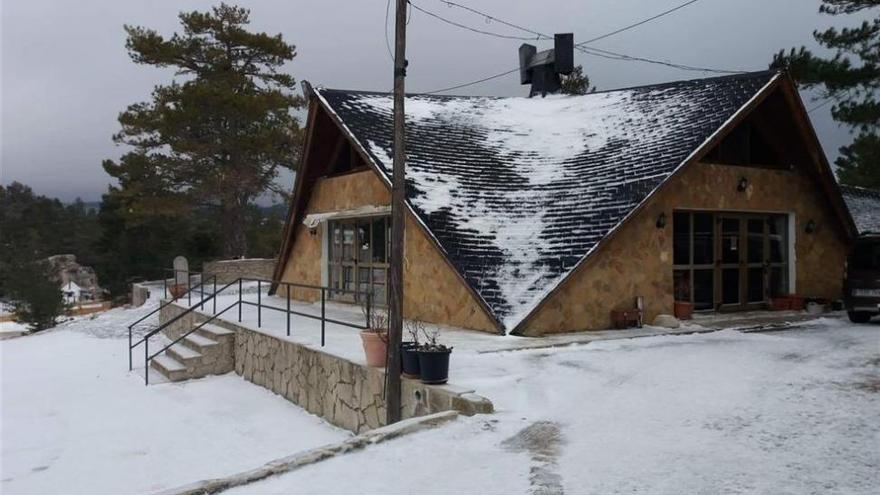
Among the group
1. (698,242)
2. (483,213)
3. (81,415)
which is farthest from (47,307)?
(698,242)

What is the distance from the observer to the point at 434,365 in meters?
6.32

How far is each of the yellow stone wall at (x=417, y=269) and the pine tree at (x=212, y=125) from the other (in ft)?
47.8

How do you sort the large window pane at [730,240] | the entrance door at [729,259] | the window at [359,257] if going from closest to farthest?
the entrance door at [729,259], the large window pane at [730,240], the window at [359,257]

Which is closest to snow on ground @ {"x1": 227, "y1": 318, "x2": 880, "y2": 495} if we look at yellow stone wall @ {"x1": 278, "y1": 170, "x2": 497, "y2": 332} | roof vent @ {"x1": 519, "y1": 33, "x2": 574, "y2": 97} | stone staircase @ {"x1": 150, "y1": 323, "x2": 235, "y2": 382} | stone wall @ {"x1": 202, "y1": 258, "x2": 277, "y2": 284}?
yellow stone wall @ {"x1": 278, "y1": 170, "x2": 497, "y2": 332}

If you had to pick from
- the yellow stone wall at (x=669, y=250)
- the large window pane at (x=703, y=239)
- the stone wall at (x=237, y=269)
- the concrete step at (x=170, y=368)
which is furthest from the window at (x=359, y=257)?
the stone wall at (x=237, y=269)

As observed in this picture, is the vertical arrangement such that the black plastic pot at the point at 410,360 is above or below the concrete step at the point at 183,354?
above

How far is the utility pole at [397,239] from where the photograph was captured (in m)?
6.66

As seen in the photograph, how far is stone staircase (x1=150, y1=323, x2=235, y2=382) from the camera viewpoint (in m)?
11.5

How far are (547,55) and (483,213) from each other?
9420 millimetres

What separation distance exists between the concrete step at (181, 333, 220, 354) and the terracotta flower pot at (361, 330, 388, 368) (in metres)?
5.52

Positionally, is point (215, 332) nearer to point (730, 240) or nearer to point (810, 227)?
point (730, 240)

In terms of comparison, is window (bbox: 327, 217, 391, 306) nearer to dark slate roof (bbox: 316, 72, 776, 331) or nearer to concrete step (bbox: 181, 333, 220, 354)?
dark slate roof (bbox: 316, 72, 776, 331)

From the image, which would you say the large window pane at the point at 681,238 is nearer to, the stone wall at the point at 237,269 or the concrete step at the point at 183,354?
the concrete step at the point at 183,354

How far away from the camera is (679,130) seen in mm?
11742
